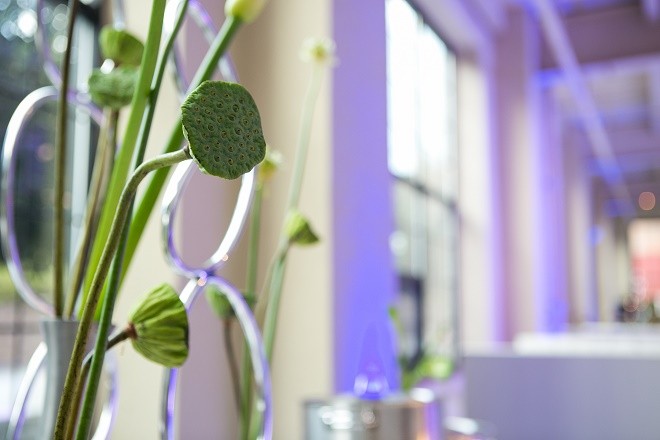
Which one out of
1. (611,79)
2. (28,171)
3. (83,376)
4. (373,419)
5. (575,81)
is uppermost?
(611,79)

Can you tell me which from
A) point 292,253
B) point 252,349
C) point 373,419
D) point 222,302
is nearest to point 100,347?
point 252,349

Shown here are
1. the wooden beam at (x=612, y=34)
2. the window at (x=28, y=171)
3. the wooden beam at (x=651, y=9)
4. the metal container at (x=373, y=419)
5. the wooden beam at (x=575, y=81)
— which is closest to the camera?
the metal container at (x=373, y=419)

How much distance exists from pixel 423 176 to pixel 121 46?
4.07m

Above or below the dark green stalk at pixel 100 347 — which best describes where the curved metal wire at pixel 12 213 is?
above

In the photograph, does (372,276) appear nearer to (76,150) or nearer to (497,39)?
(76,150)

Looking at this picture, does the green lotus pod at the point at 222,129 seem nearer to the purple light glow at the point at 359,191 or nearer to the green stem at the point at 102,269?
the green stem at the point at 102,269

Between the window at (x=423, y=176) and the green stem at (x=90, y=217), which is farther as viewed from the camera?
the window at (x=423, y=176)

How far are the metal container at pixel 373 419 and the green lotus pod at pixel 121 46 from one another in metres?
0.81

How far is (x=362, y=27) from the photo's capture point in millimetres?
2670

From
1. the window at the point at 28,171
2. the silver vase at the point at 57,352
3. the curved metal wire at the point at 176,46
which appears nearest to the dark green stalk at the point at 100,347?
the silver vase at the point at 57,352

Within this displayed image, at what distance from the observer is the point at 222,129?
0.50 metres

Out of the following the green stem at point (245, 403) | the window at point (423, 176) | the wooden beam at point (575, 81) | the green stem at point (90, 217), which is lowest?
the green stem at point (245, 403)

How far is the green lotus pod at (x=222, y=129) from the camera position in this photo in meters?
0.48

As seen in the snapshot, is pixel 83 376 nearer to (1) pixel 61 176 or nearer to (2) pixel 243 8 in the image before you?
(1) pixel 61 176
